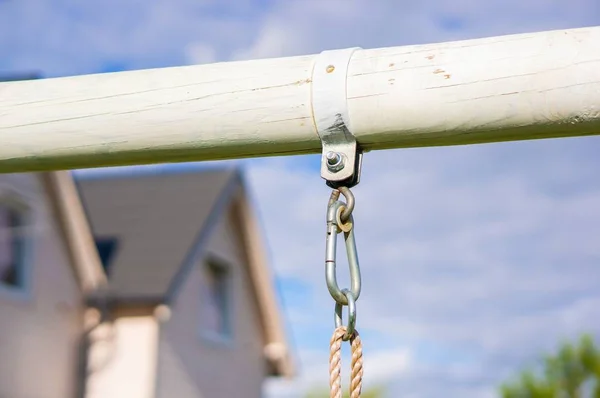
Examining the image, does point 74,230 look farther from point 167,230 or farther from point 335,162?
point 335,162

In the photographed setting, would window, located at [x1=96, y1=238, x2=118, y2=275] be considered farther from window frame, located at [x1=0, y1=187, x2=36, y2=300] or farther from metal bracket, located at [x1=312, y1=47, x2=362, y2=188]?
metal bracket, located at [x1=312, y1=47, x2=362, y2=188]

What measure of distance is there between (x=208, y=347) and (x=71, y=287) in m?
2.27

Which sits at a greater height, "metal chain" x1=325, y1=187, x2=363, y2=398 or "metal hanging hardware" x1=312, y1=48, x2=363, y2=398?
"metal hanging hardware" x1=312, y1=48, x2=363, y2=398

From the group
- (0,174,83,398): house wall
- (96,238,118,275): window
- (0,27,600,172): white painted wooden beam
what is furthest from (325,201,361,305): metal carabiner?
(96,238,118,275): window

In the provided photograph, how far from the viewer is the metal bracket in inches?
46.6

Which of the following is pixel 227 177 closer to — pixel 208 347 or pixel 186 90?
pixel 208 347

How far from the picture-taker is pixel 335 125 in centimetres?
119

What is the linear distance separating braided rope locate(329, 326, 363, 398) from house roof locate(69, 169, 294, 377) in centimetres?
836

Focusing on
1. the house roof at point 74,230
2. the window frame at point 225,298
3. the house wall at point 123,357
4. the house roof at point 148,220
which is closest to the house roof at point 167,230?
the house roof at point 148,220

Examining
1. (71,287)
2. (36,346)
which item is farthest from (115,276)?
(36,346)

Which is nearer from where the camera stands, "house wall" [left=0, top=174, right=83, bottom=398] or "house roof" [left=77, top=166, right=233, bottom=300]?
"house wall" [left=0, top=174, right=83, bottom=398]

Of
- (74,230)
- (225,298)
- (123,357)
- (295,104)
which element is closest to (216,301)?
(225,298)

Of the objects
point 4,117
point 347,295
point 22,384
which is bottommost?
point 347,295

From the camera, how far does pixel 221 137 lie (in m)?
1.23
